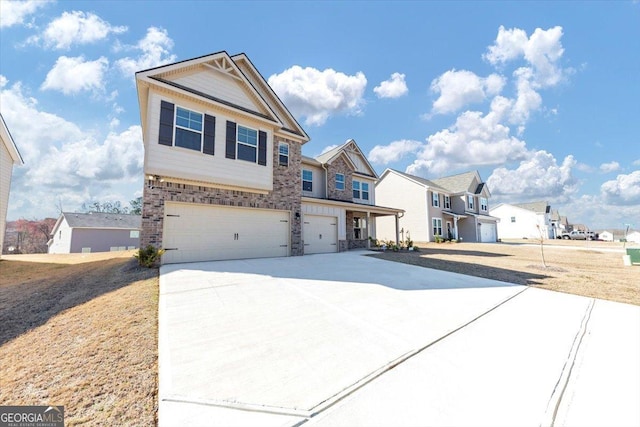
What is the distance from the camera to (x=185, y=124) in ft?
31.9

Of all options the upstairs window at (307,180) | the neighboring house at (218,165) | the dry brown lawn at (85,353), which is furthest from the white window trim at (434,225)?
the dry brown lawn at (85,353)

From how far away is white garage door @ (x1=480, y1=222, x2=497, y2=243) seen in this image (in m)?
31.3

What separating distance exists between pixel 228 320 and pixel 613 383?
5325 mm

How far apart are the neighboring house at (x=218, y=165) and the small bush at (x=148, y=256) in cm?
38

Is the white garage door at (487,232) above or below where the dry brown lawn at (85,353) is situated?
above

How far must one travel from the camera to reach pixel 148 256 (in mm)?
8539

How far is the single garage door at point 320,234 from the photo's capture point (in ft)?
46.1

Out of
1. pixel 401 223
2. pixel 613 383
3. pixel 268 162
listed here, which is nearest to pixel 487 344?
pixel 613 383

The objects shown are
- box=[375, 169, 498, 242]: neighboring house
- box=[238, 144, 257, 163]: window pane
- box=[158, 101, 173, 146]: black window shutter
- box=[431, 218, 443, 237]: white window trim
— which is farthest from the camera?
box=[431, 218, 443, 237]: white window trim

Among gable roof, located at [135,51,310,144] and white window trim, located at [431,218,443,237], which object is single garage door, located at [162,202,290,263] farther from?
white window trim, located at [431,218,443,237]

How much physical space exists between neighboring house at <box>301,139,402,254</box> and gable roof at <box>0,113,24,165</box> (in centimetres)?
1647

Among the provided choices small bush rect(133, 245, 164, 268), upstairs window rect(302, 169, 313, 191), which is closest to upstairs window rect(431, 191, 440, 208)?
upstairs window rect(302, 169, 313, 191)

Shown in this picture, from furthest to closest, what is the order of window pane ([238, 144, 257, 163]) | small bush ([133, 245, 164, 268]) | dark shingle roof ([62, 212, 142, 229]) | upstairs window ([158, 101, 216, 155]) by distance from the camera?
dark shingle roof ([62, 212, 142, 229])
window pane ([238, 144, 257, 163])
upstairs window ([158, 101, 216, 155])
small bush ([133, 245, 164, 268])

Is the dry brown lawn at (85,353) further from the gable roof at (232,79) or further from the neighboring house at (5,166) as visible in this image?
the neighboring house at (5,166)
